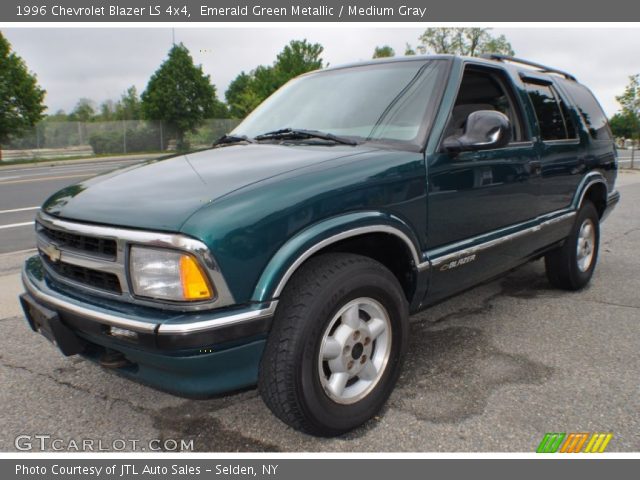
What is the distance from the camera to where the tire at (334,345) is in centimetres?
215

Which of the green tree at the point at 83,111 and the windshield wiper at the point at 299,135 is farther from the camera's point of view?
the green tree at the point at 83,111

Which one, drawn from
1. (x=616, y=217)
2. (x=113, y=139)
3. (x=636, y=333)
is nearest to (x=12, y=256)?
(x=636, y=333)

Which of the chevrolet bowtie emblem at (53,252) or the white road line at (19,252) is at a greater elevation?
the chevrolet bowtie emblem at (53,252)

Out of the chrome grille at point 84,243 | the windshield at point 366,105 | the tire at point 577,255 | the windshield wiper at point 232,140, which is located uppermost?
the windshield at point 366,105

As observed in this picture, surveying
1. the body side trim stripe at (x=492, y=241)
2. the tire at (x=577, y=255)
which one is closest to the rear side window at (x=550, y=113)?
the body side trim stripe at (x=492, y=241)

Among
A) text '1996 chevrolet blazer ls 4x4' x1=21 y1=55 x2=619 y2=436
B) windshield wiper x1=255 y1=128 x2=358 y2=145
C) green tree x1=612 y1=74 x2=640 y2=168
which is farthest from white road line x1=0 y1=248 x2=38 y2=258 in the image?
green tree x1=612 y1=74 x2=640 y2=168

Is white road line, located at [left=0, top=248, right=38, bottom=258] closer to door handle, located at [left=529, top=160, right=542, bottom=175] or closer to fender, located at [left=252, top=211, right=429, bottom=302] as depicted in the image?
fender, located at [left=252, top=211, right=429, bottom=302]

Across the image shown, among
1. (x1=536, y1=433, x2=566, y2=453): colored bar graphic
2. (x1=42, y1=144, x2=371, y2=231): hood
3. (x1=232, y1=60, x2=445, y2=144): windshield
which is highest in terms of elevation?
(x1=232, y1=60, x2=445, y2=144): windshield

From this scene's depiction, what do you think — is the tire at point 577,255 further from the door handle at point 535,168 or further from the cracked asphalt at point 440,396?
the door handle at point 535,168

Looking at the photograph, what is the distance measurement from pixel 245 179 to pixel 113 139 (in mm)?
33625

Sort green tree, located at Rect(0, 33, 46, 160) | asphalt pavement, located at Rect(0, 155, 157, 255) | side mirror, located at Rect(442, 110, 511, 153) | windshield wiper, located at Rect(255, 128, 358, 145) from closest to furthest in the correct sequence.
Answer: side mirror, located at Rect(442, 110, 511, 153)
windshield wiper, located at Rect(255, 128, 358, 145)
asphalt pavement, located at Rect(0, 155, 157, 255)
green tree, located at Rect(0, 33, 46, 160)

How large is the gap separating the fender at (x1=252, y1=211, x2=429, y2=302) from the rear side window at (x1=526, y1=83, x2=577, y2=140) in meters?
1.96

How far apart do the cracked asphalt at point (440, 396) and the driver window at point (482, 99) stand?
138 cm

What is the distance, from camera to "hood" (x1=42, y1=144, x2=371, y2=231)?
2.11 m
